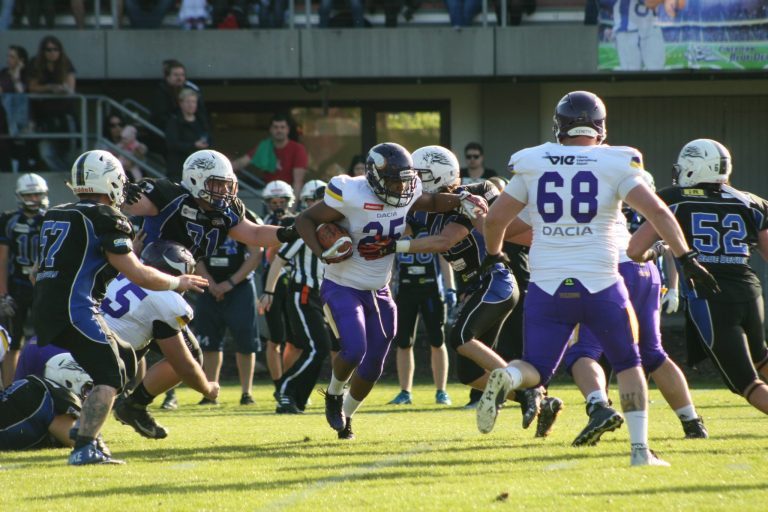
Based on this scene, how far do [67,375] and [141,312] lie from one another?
624 millimetres

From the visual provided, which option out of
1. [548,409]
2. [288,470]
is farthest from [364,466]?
[548,409]

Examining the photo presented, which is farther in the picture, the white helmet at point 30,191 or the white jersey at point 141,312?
the white helmet at point 30,191

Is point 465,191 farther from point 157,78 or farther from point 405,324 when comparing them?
point 157,78

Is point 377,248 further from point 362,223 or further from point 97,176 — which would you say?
point 97,176

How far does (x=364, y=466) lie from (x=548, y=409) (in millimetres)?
1501

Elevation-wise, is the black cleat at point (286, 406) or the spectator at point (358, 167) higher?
the spectator at point (358, 167)

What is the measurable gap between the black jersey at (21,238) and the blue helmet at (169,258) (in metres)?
4.40

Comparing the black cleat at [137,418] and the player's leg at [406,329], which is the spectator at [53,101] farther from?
the black cleat at [137,418]

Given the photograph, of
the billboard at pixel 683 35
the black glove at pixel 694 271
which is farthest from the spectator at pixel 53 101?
the black glove at pixel 694 271

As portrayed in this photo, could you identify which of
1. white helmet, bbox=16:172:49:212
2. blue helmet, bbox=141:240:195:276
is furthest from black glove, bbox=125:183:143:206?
white helmet, bbox=16:172:49:212

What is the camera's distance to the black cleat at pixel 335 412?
A: 775 centimetres

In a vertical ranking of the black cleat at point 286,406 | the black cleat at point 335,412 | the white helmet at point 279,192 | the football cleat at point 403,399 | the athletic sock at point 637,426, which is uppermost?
the white helmet at point 279,192

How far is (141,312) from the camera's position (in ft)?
25.1

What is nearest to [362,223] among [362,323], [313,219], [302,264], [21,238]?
[313,219]
